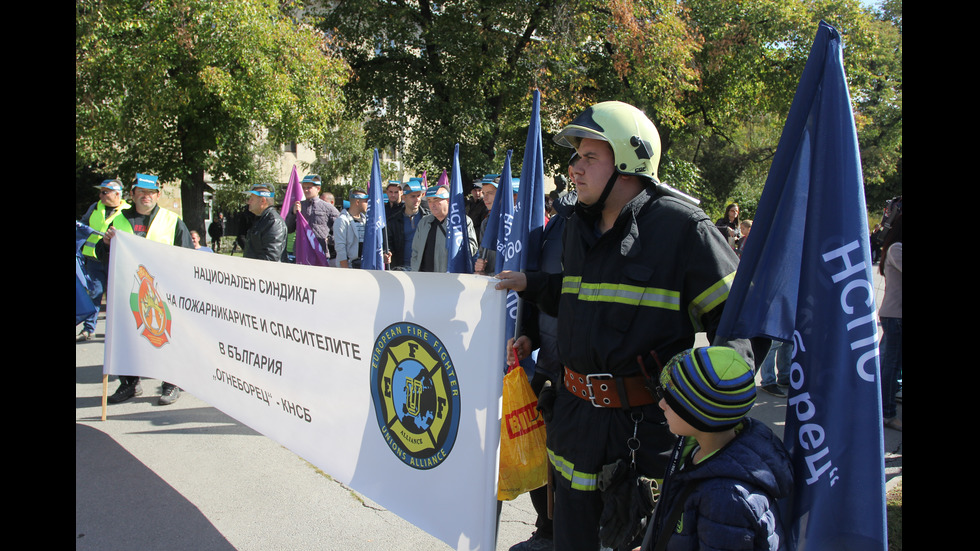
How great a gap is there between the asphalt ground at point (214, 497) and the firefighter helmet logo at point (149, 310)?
837 millimetres

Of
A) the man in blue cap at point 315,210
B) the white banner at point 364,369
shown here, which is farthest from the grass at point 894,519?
the man in blue cap at point 315,210

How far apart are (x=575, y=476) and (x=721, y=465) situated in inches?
26.9

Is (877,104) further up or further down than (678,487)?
further up

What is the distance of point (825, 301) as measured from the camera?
182 centimetres

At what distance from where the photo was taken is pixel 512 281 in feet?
8.96

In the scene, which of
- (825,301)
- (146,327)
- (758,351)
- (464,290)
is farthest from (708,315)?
(146,327)

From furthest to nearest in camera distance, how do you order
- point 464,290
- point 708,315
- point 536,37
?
point 536,37 → point 464,290 → point 708,315

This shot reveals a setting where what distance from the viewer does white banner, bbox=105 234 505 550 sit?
273 centimetres

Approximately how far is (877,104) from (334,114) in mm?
29608

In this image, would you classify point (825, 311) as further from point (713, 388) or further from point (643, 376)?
point (643, 376)

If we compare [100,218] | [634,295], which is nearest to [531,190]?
[634,295]

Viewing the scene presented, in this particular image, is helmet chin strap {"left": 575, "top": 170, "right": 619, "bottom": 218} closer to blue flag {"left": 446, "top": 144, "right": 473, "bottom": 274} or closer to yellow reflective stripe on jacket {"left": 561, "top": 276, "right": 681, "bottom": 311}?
yellow reflective stripe on jacket {"left": 561, "top": 276, "right": 681, "bottom": 311}
